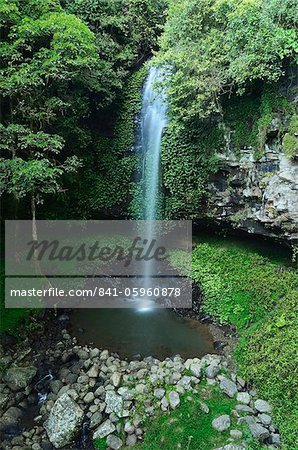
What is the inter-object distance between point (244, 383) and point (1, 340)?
499 cm

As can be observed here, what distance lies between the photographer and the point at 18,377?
6.28 meters

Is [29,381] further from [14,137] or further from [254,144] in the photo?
[254,144]

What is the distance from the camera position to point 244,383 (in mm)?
6008

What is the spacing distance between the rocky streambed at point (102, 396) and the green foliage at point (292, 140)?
4496 mm

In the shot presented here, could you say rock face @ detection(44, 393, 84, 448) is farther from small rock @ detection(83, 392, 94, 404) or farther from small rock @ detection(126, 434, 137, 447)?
small rock @ detection(126, 434, 137, 447)

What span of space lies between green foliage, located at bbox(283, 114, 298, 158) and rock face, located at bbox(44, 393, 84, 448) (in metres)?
6.37

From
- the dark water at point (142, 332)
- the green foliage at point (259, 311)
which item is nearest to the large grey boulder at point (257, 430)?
the green foliage at point (259, 311)

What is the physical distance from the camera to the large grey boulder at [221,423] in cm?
509

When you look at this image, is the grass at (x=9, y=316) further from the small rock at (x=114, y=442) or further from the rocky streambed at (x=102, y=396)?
the small rock at (x=114, y=442)

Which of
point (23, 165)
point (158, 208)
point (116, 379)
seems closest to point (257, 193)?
point (158, 208)

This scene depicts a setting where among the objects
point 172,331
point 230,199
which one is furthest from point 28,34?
point 172,331

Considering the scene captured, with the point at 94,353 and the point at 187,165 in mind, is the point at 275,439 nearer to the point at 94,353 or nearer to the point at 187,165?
the point at 94,353

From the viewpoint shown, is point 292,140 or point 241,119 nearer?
point 292,140

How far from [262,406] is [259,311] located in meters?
2.31
